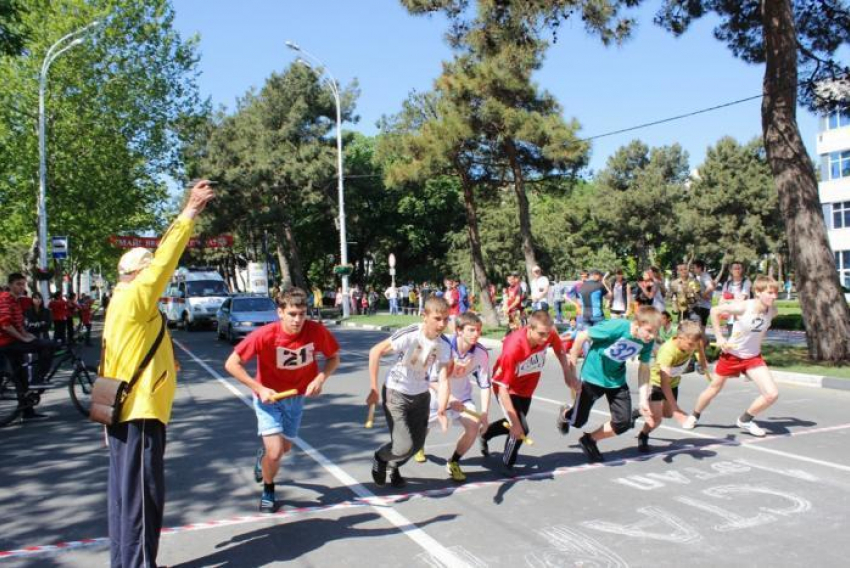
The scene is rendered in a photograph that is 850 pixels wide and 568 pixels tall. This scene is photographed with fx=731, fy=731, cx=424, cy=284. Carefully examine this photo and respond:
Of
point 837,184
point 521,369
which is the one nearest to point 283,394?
point 521,369

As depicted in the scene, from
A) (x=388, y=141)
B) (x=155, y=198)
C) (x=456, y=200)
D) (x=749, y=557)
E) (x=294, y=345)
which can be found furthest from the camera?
(x=456, y=200)

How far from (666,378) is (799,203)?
304 inches

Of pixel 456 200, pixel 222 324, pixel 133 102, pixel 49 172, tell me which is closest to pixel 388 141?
pixel 222 324

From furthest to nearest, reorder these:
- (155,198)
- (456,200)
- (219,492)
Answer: (456,200) → (155,198) → (219,492)

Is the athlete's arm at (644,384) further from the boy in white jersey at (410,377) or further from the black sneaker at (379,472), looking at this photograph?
the black sneaker at (379,472)

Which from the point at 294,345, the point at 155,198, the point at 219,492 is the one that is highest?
the point at 155,198

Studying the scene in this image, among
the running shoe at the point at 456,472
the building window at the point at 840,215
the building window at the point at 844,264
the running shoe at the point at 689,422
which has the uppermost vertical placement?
the building window at the point at 840,215

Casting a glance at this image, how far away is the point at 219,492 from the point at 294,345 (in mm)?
1607

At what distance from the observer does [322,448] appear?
24.3 ft

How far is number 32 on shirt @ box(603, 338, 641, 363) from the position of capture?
640 centimetres

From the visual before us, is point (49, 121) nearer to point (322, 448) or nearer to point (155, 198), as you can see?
point (155, 198)

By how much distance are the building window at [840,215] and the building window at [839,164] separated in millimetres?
1872

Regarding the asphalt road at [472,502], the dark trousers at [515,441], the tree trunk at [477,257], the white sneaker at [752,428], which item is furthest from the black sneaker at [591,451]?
the tree trunk at [477,257]

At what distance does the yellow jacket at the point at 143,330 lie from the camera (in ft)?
12.2
